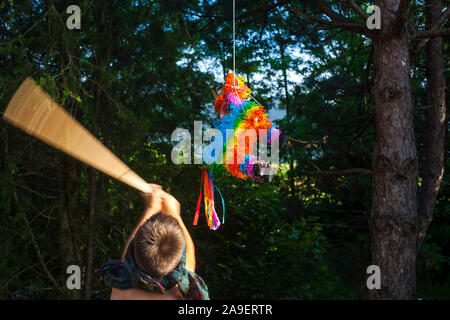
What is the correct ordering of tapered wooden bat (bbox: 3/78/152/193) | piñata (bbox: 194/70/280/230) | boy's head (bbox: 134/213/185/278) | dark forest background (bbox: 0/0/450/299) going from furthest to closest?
1. dark forest background (bbox: 0/0/450/299)
2. piñata (bbox: 194/70/280/230)
3. boy's head (bbox: 134/213/185/278)
4. tapered wooden bat (bbox: 3/78/152/193)

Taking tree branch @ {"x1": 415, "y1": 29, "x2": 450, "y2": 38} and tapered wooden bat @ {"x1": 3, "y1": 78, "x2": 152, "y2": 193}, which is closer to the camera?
tapered wooden bat @ {"x1": 3, "y1": 78, "x2": 152, "y2": 193}

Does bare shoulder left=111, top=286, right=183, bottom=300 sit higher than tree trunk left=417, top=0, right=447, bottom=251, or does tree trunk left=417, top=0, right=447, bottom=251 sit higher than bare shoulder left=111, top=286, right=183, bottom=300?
tree trunk left=417, top=0, right=447, bottom=251

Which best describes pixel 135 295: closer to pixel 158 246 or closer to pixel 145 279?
pixel 145 279

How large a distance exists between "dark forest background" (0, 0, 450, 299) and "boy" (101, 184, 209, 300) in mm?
1717

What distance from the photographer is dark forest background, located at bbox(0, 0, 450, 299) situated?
Result: 147 inches

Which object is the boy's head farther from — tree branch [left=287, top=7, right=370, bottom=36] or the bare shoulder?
tree branch [left=287, top=7, right=370, bottom=36]

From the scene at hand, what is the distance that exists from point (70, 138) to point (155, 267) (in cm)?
55

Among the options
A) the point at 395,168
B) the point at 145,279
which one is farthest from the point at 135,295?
the point at 395,168

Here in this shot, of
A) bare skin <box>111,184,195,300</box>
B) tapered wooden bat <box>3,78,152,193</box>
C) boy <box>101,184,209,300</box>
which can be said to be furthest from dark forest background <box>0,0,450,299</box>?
boy <box>101,184,209,300</box>

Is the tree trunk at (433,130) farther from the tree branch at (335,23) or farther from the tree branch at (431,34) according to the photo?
the tree branch at (335,23)

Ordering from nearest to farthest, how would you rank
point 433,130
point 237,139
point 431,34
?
point 237,139, point 431,34, point 433,130

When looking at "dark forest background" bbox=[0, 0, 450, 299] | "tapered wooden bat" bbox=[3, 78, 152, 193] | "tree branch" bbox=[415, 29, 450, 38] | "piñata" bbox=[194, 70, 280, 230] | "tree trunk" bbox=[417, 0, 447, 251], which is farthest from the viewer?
"tree trunk" bbox=[417, 0, 447, 251]

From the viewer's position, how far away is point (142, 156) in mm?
4375

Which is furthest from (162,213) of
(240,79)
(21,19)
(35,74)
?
(21,19)
